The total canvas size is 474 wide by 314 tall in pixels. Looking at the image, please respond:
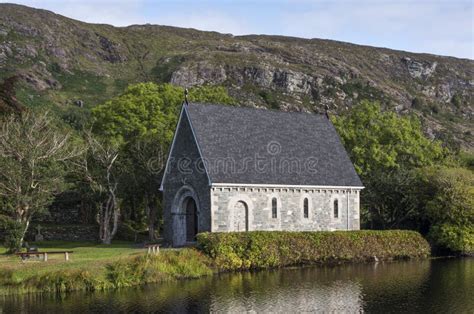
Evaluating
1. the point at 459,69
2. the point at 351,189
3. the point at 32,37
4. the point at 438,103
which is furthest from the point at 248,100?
the point at 459,69

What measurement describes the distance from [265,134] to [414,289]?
1992 cm

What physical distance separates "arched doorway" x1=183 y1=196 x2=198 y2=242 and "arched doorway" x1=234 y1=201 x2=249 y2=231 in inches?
175

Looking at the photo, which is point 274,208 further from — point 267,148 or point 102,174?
point 102,174

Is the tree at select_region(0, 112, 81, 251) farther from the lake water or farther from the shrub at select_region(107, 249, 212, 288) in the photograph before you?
the lake water

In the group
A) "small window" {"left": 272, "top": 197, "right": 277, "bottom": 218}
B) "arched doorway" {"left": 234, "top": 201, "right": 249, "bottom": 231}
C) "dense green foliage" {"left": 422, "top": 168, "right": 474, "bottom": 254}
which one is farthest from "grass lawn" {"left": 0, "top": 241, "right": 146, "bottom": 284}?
"dense green foliage" {"left": 422, "top": 168, "right": 474, "bottom": 254}

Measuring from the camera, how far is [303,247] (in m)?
42.2

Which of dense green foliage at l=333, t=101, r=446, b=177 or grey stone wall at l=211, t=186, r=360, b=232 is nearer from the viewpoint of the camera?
grey stone wall at l=211, t=186, r=360, b=232

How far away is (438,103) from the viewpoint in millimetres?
172875

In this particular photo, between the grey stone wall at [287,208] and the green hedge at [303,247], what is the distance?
3.41 m

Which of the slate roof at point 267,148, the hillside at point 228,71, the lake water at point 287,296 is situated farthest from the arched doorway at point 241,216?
the hillside at point 228,71

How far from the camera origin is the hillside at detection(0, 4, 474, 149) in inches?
5290

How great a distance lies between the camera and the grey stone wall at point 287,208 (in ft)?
142

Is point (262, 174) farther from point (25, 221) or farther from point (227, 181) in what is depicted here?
point (25, 221)

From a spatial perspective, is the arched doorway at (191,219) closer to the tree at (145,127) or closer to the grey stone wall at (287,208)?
the grey stone wall at (287,208)
